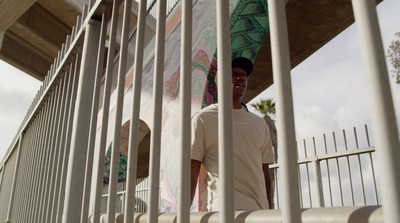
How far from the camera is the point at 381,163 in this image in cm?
33

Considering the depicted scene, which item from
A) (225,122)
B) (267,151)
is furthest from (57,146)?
(225,122)

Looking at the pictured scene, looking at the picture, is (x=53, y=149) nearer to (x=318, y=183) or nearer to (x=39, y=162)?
(x=39, y=162)

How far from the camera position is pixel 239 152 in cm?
164

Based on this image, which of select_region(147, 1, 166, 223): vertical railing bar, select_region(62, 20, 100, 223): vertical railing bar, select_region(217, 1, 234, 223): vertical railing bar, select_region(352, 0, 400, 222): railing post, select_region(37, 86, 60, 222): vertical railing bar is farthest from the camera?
select_region(37, 86, 60, 222): vertical railing bar

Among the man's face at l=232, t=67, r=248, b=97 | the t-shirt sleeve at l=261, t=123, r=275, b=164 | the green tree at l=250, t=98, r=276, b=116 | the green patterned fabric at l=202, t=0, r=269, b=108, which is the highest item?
the green tree at l=250, t=98, r=276, b=116

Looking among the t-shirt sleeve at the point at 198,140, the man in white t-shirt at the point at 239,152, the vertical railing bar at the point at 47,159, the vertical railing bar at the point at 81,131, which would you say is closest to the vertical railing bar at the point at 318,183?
the man in white t-shirt at the point at 239,152

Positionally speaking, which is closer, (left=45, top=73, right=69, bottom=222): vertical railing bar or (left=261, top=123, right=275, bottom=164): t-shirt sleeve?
(left=45, top=73, right=69, bottom=222): vertical railing bar

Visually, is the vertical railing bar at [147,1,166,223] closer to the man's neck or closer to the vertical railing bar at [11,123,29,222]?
the man's neck

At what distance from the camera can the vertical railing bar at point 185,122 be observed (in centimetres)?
62

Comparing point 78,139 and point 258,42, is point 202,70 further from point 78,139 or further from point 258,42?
point 78,139

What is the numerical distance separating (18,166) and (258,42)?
2.78 m

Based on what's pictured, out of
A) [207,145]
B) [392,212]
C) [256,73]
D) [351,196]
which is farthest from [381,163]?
[256,73]

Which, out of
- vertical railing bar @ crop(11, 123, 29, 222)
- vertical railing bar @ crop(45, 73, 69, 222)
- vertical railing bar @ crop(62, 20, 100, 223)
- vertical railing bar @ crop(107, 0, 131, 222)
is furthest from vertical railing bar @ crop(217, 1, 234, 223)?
vertical railing bar @ crop(11, 123, 29, 222)

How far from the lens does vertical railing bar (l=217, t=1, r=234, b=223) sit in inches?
20.4
